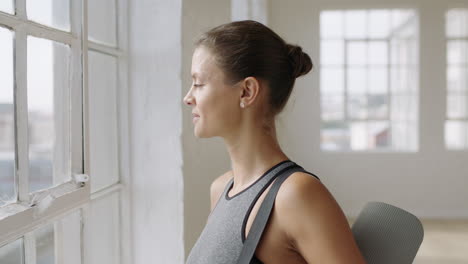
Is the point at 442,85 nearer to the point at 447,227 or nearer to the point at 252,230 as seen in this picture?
the point at 447,227

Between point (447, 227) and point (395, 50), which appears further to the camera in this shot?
point (395, 50)

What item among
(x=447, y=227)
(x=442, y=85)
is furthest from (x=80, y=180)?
(x=442, y=85)

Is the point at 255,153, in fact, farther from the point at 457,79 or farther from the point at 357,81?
the point at 457,79

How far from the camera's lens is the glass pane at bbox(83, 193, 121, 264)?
1537 millimetres

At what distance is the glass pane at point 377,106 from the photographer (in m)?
7.53

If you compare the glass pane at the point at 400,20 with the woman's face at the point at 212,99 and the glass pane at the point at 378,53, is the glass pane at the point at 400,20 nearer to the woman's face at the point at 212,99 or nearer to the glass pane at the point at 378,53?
the glass pane at the point at 378,53

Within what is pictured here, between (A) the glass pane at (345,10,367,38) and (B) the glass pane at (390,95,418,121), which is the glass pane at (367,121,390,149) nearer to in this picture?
(B) the glass pane at (390,95,418,121)

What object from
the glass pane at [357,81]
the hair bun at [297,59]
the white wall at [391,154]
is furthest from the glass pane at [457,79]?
the hair bun at [297,59]

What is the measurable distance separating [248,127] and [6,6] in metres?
0.58

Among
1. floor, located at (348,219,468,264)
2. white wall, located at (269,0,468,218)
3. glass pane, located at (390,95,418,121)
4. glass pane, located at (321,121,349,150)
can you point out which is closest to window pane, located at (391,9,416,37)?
white wall, located at (269,0,468,218)

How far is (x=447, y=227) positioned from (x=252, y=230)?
6.19m

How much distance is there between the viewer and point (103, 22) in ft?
5.30

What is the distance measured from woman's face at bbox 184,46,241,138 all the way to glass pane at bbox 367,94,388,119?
21.7ft

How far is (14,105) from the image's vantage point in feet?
3.43
